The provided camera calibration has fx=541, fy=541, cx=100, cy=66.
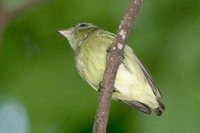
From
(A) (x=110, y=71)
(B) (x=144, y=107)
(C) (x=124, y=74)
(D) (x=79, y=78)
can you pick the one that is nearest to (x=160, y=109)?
(B) (x=144, y=107)

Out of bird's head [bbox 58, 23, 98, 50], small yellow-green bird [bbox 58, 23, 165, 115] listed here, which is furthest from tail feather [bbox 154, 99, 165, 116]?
bird's head [bbox 58, 23, 98, 50]

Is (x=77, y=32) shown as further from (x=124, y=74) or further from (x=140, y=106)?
(x=140, y=106)

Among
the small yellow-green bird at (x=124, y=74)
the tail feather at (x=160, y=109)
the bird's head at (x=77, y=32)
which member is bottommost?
the tail feather at (x=160, y=109)

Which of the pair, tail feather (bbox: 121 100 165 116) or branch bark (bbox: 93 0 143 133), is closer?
branch bark (bbox: 93 0 143 133)

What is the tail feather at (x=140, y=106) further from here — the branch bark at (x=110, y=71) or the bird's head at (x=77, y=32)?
the branch bark at (x=110, y=71)

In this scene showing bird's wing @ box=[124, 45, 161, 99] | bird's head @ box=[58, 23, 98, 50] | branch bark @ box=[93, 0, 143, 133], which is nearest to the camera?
branch bark @ box=[93, 0, 143, 133]

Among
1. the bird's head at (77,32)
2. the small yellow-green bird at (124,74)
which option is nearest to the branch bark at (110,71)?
the small yellow-green bird at (124,74)

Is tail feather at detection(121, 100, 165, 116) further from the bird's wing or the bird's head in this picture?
the bird's head

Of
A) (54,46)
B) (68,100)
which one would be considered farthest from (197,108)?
(54,46)
